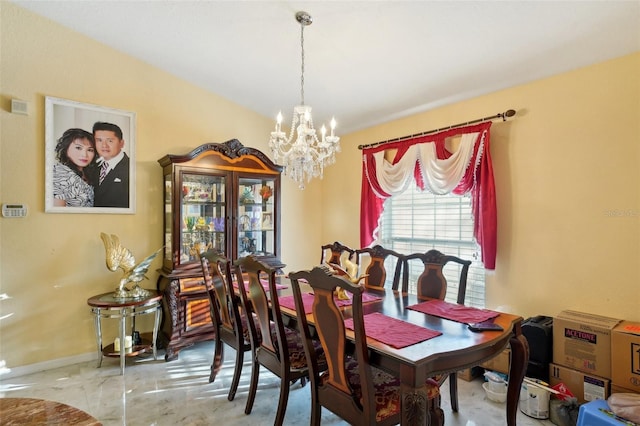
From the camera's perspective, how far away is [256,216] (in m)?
3.95

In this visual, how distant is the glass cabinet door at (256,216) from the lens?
379 cm

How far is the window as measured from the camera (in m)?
3.23

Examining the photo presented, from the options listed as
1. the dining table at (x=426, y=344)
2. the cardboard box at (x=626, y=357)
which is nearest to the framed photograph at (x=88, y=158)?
the dining table at (x=426, y=344)

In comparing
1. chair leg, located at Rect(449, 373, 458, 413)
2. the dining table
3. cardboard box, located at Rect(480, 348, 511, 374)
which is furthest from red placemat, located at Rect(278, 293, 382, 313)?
cardboard box, located at Rect(480, 348, 511, 374)

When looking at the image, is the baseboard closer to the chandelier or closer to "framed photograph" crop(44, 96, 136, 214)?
"framed photograph" crop(44, 96, 136, 214)

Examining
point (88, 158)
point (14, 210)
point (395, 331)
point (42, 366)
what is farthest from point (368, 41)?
point (42, 366)

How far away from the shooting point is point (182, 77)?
370cm

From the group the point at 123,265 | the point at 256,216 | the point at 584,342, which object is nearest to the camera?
the point at 584,342

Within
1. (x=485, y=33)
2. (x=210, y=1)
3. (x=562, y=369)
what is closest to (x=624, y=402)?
(x=562, y=369)

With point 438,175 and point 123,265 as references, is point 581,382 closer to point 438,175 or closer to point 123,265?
point 438,175

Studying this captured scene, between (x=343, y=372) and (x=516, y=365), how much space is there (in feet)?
3.32

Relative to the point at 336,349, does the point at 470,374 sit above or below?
below

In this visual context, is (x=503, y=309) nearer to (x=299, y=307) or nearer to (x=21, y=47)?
(x=299, y=307)

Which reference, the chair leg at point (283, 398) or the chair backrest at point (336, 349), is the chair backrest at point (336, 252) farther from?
the chair backrest at point (336, 349)
